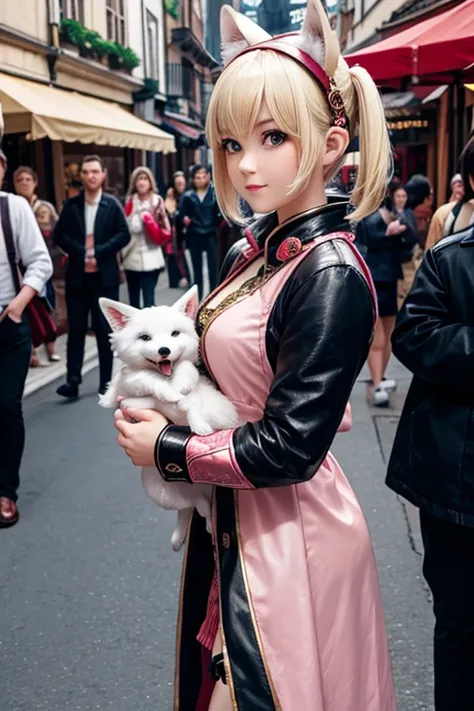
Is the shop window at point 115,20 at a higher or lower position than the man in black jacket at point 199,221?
higher

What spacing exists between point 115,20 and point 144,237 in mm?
12049

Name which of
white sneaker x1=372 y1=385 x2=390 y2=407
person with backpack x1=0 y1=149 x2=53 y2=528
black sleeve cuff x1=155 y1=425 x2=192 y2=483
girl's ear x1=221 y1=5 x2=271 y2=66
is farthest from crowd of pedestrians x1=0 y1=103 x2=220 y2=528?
white sneaker x1=372 y1=385 x2=390 y2=407

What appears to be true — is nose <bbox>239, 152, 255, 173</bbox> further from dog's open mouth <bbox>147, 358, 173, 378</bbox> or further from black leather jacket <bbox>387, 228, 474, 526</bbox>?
black leather jacket <bbox>387, 228, 474, 526</bbox>

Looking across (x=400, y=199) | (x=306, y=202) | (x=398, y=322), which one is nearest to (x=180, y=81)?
(x=400, y=199)

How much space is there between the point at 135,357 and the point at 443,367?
74 cm

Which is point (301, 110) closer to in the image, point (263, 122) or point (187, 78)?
point (263, 122)

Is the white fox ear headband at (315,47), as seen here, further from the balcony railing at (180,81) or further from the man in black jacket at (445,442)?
the balcony railing at (180,81)

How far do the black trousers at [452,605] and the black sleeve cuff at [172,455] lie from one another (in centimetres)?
83

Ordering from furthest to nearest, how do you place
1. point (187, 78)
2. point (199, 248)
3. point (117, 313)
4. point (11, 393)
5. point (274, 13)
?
point (187, 78) → point (199, 248) → point (274, 13) → point (11, 393) → point (117, 313)

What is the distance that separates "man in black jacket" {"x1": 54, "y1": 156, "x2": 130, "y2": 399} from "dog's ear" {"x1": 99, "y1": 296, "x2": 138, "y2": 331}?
5.20 meters

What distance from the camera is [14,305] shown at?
408cm

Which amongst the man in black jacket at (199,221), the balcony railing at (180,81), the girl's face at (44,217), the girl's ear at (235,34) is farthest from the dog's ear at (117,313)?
the balcony railing at (180,81)

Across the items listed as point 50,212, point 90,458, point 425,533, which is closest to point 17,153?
point 50,212

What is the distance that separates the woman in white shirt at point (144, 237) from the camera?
8398 millimetres
